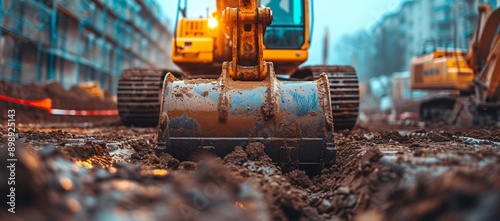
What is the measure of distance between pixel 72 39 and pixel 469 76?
18.2m

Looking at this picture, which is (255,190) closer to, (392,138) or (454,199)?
(454,199)

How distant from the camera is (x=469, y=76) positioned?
39.3 ft

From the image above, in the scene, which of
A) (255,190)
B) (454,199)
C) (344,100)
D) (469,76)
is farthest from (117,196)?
(469,76)

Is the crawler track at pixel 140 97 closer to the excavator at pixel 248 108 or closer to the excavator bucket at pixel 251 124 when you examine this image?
the excavator at pixel 248 108

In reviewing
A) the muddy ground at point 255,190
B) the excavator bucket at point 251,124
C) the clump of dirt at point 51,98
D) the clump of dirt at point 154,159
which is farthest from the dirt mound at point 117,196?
the clump of dirt at point 51,98

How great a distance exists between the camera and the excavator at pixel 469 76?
9.84 m

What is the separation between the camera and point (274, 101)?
13.3ft

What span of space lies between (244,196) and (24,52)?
59.8ft

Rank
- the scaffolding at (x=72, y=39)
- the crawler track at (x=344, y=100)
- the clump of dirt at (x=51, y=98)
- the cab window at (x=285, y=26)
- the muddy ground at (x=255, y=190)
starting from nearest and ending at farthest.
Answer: the muddy ground at (x=255, y=190) → the crawler track at (x=344, y=100) → the cab window at (x=285, y=26) → the clump of dirt at (x=51, y=98) → the scaffolding at (x=72, y=39)

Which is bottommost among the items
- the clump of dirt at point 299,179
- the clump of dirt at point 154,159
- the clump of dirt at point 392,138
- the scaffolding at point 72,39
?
the clump of dirt at point 299,179

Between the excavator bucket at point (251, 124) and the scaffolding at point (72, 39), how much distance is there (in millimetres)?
13155

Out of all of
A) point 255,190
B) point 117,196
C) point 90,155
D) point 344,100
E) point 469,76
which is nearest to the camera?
point 117,196

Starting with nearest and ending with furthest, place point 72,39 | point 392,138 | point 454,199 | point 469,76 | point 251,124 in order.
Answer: point 454,199
point 251,124
point 392,138
point 469,76
point 72,39

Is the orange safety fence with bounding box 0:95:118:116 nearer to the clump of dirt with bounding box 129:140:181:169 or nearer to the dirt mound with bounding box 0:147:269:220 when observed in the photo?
the clump of dirt with bounding box 129:140:181:169
